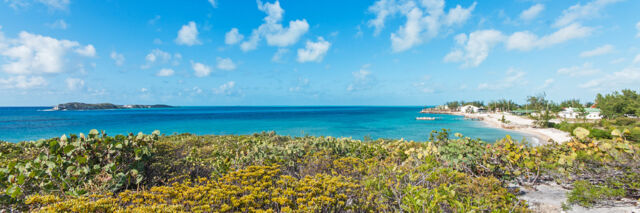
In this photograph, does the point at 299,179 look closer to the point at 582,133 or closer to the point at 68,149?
the point at 68,149

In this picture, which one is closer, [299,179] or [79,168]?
[79,168]

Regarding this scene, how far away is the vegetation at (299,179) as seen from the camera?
9.29ft

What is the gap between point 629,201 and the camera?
373 centimetres

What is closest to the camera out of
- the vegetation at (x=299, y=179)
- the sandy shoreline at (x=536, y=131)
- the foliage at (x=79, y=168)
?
the vegetation at (x=299, y=179)

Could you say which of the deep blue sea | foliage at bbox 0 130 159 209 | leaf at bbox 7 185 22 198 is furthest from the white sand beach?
leaf at bbox 7 185 22 198

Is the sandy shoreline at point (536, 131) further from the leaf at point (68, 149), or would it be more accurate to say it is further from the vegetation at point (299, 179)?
the leaf at point (68, 149)

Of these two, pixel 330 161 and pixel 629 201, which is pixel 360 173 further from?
pixel 629 201

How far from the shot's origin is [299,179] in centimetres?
461

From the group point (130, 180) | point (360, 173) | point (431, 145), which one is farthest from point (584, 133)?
point (130, 180)

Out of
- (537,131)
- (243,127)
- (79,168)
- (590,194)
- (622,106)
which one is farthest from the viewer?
(622,106)

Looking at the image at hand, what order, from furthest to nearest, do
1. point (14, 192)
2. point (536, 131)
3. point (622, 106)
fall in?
1. point (622, 106)
2. point (536, 131)
3. point (14, 192)

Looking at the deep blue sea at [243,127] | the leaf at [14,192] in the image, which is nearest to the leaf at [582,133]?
the leaf at [14,192]

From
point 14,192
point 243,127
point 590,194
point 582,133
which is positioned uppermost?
point 582,133

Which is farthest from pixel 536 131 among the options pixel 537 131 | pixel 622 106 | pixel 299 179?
pixel 299 179
